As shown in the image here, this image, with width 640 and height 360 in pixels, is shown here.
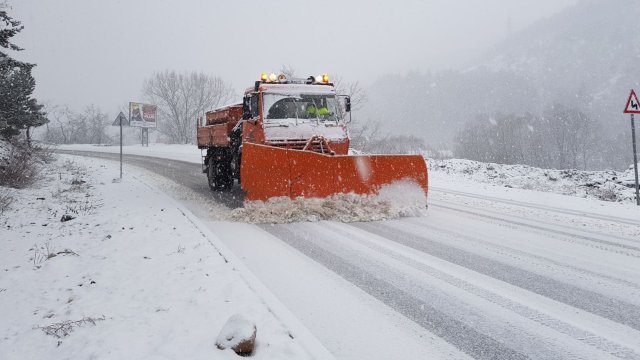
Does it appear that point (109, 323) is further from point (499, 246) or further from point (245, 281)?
point (499, 246)

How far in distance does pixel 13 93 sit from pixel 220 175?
44.9 feet

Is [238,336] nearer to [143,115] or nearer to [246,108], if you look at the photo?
[246,108]

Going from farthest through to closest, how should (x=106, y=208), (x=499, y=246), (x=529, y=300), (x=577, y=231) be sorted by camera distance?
(x=106, y=208), (x=577, y=231), (x=499, y=246), (x=529, y=300)

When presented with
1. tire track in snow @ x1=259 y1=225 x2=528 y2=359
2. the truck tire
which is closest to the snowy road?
tire track in snow @ x1=259 y1=225 x2=528 y2=359

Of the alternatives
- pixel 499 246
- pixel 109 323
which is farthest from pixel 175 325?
pixel 499 246

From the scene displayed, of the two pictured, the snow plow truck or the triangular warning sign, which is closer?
the snow plow truck

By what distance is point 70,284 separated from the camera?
407cm

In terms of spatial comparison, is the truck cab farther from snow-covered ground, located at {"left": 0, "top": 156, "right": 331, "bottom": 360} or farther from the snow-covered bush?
the snow-covered bush

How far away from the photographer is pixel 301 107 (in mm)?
8766

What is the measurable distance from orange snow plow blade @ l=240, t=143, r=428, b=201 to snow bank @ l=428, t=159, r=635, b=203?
6.82 meters

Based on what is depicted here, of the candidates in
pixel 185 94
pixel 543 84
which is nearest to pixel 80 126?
pixel 185 94

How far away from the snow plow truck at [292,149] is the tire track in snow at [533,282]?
157cm

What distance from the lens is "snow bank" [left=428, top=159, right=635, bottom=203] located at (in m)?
11.4

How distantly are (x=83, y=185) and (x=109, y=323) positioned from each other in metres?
11.0
